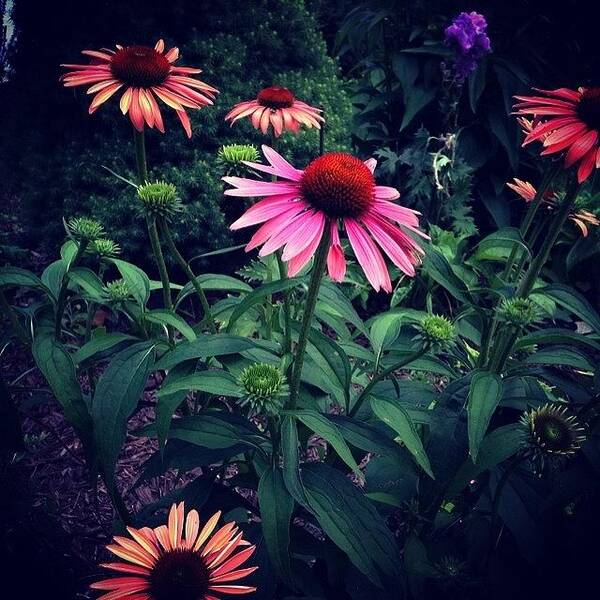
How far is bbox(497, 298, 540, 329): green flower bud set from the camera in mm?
1052

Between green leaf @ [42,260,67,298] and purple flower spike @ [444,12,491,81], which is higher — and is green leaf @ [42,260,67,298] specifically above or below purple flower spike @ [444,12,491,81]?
below

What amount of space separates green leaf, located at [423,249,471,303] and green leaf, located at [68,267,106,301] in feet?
2.28

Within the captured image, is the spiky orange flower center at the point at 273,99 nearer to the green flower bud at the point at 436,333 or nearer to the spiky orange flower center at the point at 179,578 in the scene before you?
the green flower bud at the point at 436,333

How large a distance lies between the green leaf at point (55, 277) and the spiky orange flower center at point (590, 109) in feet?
3.67

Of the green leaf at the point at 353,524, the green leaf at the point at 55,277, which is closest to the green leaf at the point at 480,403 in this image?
the green leaf at the point at 353,524

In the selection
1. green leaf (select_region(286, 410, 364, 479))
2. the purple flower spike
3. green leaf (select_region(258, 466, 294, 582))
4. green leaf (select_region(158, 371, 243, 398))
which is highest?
the purple flower spike

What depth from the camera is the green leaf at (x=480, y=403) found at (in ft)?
3.15

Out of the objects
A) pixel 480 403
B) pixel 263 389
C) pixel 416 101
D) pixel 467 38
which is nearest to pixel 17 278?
pixel 263 389

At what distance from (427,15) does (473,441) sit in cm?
230

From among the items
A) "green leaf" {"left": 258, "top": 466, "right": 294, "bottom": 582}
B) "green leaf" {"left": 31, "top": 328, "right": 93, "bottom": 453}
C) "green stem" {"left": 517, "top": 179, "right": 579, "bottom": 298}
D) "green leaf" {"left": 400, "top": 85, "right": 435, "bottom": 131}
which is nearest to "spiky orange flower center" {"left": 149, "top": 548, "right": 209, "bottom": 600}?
"green leaf" {"left": 258, "top": 466, "right": 294, "bottom": 582}

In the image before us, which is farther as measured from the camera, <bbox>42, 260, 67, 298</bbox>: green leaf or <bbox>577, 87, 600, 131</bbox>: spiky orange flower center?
<bbox>42, 260, 67, 298</bbox>: green leaf

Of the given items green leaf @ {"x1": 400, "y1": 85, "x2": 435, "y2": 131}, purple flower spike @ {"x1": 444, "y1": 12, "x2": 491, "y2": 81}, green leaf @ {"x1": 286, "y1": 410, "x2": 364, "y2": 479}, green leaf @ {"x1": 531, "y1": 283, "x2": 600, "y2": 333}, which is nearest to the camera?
green leaf @ {"x1": 286, "y1": 410, "x2": 364, "y2": 479}

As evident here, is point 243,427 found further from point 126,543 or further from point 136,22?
point 136,22

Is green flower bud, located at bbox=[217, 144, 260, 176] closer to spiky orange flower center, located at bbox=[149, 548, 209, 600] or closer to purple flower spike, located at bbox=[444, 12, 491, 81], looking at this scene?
spiky orange flower center, located at bbox=[149, 548, 209, 600]
